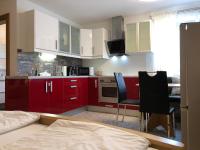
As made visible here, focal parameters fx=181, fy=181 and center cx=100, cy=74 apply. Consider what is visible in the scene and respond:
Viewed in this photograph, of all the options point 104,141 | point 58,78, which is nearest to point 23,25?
point 58,78

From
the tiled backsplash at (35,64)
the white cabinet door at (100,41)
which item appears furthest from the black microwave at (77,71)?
the white cabinet door at (100,41)

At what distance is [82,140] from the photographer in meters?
0.77

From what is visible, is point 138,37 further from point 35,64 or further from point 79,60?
point 35,64

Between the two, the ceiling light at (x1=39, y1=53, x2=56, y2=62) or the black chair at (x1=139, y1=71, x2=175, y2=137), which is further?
the ceiling light at (x1=39, y1=53, x2=56, y2=62)

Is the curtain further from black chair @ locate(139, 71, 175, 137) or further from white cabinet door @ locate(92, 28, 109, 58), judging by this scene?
black chair @ locate(139, 71, 175, 137)

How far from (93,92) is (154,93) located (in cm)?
216

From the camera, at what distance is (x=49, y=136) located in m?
0.84

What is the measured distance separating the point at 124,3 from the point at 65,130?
3.49 metres

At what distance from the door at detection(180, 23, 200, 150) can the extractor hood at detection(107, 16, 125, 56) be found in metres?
3.04

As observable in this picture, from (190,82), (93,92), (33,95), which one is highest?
(190,82)

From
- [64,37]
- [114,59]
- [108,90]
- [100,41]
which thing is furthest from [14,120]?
[114,59]

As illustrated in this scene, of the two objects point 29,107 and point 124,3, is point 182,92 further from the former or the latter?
point 124,3

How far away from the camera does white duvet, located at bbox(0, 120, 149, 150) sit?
705mm

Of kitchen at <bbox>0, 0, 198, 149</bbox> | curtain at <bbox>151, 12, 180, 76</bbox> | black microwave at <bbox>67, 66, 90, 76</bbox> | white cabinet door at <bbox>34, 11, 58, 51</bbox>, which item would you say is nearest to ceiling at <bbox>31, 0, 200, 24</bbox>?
kitchen at <bbox>0, 0, 198, 149</bbox>
